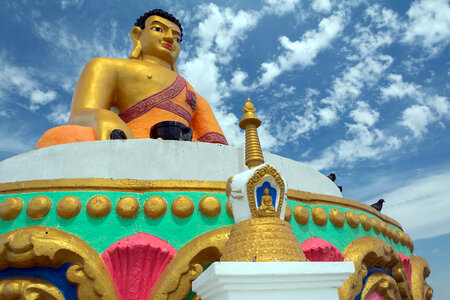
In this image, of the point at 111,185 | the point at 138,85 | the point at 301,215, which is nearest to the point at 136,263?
the point at 111,185

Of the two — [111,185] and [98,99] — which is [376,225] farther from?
[98,99]

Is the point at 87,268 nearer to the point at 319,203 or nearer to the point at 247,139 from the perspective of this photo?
the point at 247,139

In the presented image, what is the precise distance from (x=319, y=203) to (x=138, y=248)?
1761mm

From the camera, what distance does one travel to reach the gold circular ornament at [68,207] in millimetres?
2875

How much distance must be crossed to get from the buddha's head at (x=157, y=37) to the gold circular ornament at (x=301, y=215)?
479cm

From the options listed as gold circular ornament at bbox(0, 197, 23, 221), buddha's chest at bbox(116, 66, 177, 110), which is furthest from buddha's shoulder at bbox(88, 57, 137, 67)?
gold circular ornament at bbox(0, 197, 23, 221)

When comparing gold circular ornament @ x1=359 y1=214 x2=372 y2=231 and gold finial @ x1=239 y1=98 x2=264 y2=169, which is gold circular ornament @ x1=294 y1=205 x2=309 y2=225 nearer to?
gold circular ornament @ x1=359 y1=214 x2=372 y2=231

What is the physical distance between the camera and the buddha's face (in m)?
7.08

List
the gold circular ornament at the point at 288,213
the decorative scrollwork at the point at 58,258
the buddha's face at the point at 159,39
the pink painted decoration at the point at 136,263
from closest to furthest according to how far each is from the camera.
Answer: the decorative scrollwork at the point at 58,258 → the pink painted decoration at the point at 136,263 → the gold circular ornament at the point at 288,213 → the buddha's face at the point at 159,39

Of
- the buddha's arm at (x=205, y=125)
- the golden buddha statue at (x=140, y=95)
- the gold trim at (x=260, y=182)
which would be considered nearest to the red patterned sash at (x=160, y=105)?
the golden buddha statue at (x=140, y=95)

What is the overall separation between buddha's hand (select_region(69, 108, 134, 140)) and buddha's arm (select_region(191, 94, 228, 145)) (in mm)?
1904

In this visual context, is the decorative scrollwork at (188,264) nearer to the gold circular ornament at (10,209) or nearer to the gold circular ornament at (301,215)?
the gold circular ornament at (301,215)

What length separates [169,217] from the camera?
3002 millimetres

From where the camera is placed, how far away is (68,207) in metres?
2.88
